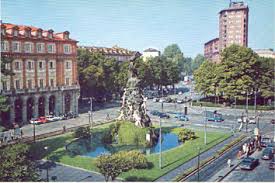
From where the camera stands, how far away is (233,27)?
63094mm

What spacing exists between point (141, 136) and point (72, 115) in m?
12.7

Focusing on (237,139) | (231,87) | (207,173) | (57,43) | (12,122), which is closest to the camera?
(207,173)

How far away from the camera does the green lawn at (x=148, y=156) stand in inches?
704

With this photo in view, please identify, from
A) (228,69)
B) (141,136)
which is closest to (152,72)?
(228,69)

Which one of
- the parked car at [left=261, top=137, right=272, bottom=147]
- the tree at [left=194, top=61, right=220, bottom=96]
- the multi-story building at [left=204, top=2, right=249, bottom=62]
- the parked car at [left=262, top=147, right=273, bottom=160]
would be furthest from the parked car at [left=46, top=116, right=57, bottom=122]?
the multi-story building at [left=204, top=2, right=249, bottom=62]

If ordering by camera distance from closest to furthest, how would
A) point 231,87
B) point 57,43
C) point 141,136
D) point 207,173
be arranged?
1. point 207,173
2. point 141,136
3. point 57,43
4. point 231,87

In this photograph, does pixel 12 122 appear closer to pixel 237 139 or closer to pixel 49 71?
pixel 49 71

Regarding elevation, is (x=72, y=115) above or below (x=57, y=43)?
below

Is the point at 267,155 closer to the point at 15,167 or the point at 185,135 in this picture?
the point at 185,135

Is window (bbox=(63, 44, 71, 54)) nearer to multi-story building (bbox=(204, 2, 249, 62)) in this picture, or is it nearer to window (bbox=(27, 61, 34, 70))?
window (bbox=(27, 61, 34, 70))

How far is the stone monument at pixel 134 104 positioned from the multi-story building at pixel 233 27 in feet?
123

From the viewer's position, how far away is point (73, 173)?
59.3 feet

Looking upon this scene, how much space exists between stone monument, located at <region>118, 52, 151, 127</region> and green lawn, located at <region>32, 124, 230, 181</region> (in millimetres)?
2876

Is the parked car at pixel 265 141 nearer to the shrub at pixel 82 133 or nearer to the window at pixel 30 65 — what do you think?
the shrub at pixel 82 133
